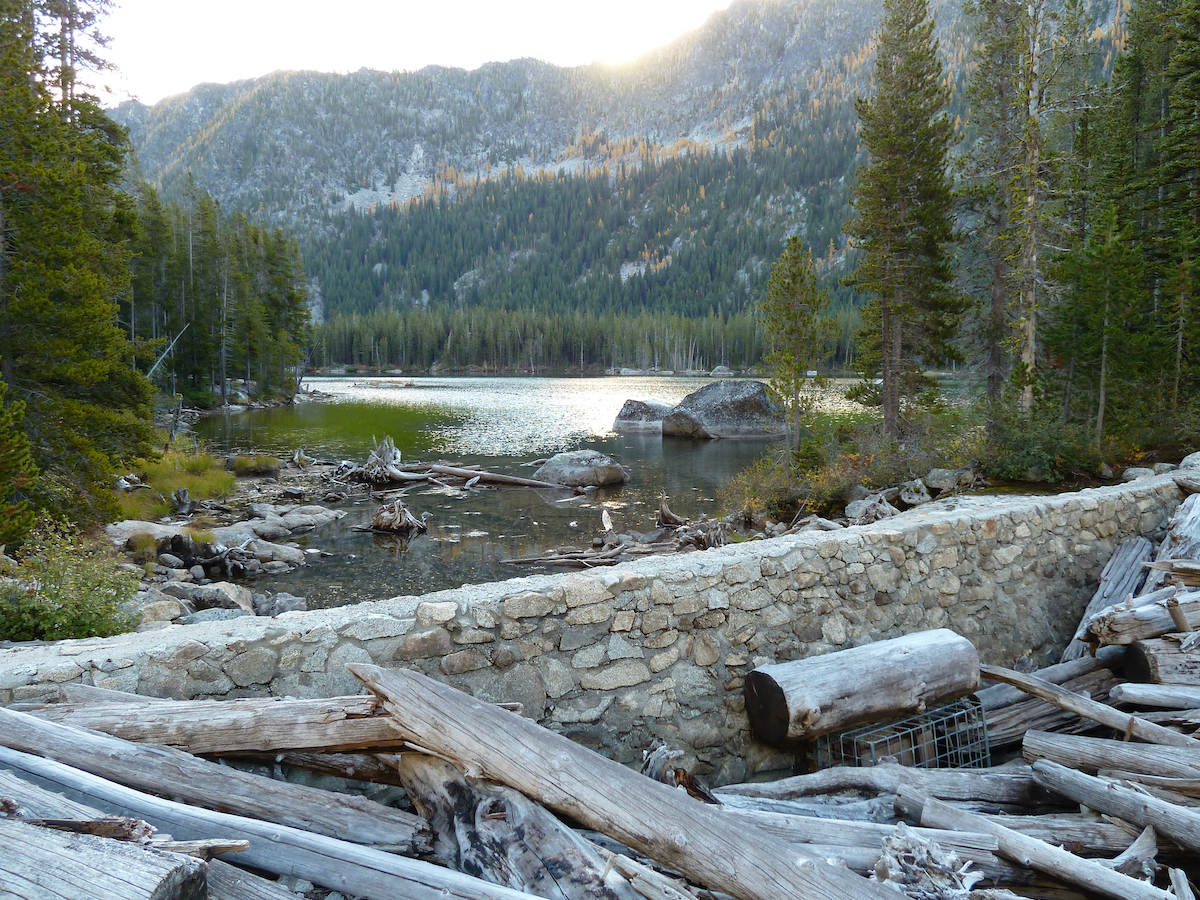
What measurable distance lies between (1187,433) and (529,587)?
18.8m

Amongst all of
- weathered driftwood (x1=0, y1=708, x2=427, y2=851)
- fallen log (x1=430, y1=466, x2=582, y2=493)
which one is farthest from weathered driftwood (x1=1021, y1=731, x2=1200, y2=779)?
fallen log (x1=430, y1=466, x2=582, y2=493)

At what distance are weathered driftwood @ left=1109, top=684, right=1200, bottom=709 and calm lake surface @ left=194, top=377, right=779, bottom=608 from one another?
9554mm

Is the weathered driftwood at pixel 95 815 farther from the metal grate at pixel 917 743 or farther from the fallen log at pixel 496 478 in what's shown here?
the fallen log at pixel 496 478

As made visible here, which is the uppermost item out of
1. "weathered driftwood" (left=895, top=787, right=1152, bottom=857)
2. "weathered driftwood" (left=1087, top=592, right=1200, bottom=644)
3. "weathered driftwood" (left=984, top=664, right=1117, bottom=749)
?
"weathered driftwood" (left=1087, top=592, right=1200, bottom=644)

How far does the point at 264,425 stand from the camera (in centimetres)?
3775

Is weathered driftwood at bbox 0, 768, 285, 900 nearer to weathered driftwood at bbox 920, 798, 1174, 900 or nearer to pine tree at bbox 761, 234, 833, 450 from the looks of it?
weathered driftwood at bbox 920, 798, 1174, 900

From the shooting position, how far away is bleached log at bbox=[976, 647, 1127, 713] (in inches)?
211

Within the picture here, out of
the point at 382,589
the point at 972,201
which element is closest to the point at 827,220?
the point at 972,201

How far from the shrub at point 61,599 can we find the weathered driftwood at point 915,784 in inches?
207

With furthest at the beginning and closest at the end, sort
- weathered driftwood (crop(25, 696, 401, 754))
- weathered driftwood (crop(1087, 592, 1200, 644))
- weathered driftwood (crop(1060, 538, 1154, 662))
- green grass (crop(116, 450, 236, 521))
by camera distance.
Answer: green grass (crop(116, 450, 236, 521)), weathered driftwood (crop(1060, 538, 1154, 662)), weathered driftwood (crop(1087, 592, 1200, 644)), weathered driftwood (crop(25, 696, 401, 754))

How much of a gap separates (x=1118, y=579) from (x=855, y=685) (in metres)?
4.37

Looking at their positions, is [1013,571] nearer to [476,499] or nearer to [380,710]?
[380,710]

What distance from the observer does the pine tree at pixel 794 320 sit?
19.1 m

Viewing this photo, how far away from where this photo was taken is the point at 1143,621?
520 centimetres
